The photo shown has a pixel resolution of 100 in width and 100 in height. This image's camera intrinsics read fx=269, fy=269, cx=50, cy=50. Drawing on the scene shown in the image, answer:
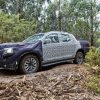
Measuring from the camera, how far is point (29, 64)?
35.1 ft

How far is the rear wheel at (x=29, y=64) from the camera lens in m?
10.4

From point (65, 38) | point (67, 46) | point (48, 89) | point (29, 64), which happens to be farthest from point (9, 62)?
point (65, 38)

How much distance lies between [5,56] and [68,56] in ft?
11.0

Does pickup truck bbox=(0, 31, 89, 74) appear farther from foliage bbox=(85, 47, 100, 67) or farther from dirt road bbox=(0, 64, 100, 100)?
foliage bbox=(85, 47, 100, 67)

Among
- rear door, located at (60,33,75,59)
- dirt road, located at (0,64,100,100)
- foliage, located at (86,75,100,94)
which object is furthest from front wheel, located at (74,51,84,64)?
foliage, located at (86,75,100,94)

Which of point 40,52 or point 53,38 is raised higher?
point 53,38

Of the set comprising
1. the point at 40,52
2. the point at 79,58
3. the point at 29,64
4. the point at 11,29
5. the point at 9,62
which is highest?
the point at 11,29

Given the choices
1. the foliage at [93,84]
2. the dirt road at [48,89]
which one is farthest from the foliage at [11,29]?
the foliage at [93,84]

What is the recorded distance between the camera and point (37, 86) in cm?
803

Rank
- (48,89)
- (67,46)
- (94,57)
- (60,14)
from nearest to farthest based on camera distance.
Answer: (48,89) → (94,57) → (67,46) → (60,14)

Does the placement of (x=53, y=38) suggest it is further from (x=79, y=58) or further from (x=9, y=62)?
(x=9, y=62)

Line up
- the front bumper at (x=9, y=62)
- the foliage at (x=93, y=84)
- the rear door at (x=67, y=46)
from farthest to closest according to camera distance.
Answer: the rear door at (x=67, y=46)
the front bumper at (x=9, y=62)
the foliage at (x=93, y=84)

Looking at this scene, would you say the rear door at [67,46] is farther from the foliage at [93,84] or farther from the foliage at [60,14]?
the foliage at [60,14]

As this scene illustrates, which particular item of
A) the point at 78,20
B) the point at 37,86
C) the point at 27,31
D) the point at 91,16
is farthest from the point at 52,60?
the point at 78,20
